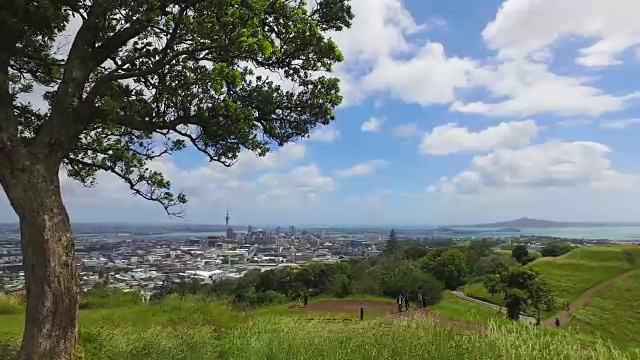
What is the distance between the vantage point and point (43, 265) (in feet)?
18.2

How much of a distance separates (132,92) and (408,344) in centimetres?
521

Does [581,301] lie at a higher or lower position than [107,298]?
lower

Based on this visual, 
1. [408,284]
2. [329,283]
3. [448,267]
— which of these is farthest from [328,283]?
[448,267]

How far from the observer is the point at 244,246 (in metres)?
36.3

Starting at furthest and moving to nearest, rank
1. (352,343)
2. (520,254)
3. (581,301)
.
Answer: (520,254) → (581,301) → (352,343)

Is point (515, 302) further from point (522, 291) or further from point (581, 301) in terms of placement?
point (581, 301)

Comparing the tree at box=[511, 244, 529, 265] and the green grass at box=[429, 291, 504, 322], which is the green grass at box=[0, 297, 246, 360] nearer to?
the green grass at box=[429, 291, 504, 322]

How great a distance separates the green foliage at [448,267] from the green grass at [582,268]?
601 cm

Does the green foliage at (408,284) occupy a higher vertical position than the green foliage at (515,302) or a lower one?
higher

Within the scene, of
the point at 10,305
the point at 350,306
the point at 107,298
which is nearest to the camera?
the point at 10,305

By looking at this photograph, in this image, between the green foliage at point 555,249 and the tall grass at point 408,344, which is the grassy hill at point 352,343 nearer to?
the tall grass at point 408,344

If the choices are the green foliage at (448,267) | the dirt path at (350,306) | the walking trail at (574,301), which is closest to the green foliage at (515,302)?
the walking trail at (574,301)

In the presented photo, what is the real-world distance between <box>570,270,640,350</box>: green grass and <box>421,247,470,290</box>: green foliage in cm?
1004

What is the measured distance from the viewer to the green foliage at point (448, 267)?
4212 centimetres
